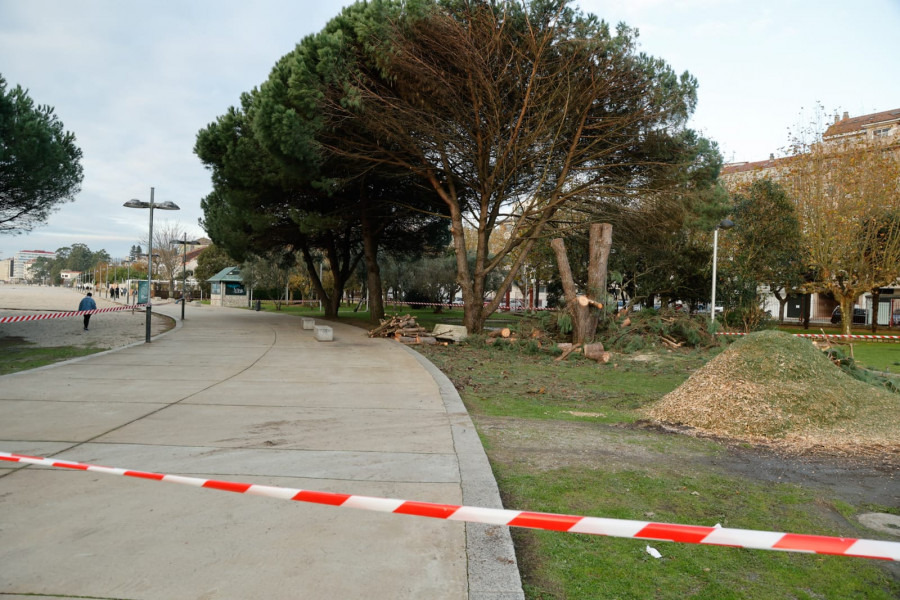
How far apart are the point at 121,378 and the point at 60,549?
22.7 feet

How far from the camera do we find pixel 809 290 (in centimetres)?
2691

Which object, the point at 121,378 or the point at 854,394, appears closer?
the point at 854,394

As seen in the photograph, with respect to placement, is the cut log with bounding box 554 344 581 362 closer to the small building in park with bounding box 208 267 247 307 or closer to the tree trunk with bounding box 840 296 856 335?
the tree trunk with bounding box 840 296 856 335

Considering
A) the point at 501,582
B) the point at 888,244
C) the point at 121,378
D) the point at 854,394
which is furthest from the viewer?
the point at 888,244

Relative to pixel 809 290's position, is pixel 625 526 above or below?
below

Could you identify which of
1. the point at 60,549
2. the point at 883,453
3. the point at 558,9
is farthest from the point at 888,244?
the point at 60,549

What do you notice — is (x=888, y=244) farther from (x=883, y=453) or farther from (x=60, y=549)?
(x=60, y=549)

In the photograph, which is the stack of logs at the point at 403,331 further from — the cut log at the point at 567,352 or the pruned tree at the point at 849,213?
the pruned tree at the point at 849,213

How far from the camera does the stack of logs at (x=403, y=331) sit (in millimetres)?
17188

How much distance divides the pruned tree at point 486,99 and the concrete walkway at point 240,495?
1018 centimetres

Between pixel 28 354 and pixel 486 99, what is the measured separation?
1307cm

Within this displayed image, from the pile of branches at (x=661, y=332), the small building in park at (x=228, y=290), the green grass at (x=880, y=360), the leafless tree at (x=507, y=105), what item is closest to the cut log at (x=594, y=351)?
the pile of branches at (x=661, y=332)

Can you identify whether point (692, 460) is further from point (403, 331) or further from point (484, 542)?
point (403, 331)

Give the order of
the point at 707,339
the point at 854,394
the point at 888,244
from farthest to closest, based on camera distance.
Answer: the point at 888,244 < the point at 707,339 < the point at 854,394
